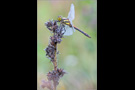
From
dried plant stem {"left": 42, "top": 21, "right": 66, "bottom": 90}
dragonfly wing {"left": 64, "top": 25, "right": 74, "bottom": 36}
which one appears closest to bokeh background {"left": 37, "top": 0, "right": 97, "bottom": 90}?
dragonfly wing {"left": 64, "top": 25, "right": 74, "bottom": 36}

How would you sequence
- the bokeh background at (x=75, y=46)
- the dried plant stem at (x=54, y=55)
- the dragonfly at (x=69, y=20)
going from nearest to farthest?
the dried plant stem at (x=54, y=55) < the dragonfly at (x=69, y=20) < the bokeh background at (x=75, y=46)

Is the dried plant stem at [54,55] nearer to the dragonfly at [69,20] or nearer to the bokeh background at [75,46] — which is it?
the dragonfly at [69,20]

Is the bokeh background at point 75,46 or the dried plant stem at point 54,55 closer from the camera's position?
the dried plant stem at point 54,55

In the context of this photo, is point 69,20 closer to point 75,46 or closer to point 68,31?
point 68,31

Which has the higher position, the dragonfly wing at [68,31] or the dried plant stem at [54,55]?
the dragonfly wing at [68,31]

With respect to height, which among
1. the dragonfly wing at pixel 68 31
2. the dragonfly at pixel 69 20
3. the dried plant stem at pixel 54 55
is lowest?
the dried plant stem at pixel 54 55

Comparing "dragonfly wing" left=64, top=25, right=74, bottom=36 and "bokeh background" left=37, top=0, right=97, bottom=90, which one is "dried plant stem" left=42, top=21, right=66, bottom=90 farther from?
"bokeh background" left=37, top=0, right=97, bottom=90

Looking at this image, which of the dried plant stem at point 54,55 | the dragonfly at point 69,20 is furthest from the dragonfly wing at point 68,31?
the dried plant stem at point 54,55
